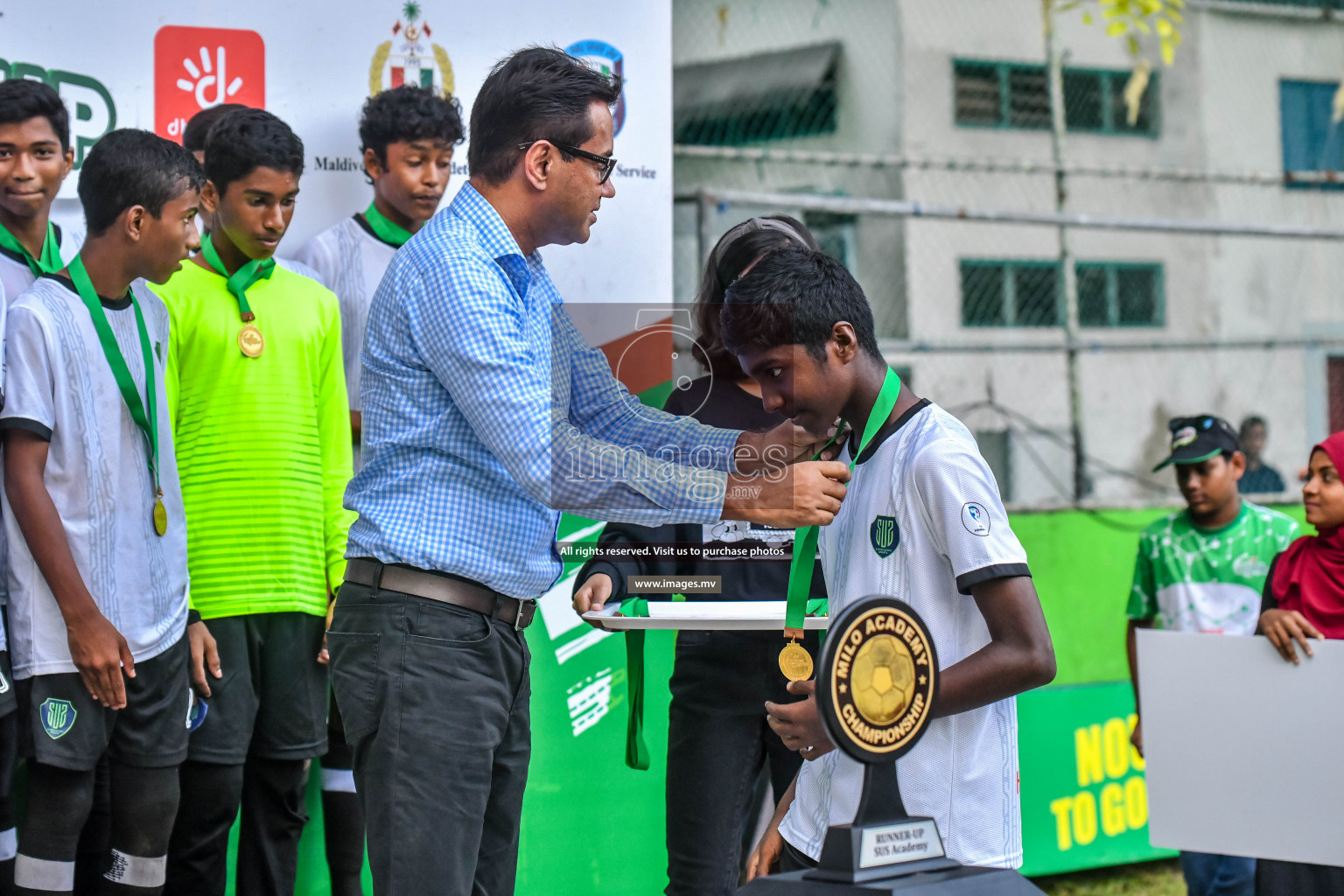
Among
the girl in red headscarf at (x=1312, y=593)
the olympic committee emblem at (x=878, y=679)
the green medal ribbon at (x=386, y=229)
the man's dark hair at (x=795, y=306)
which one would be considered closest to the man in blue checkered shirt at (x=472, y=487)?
the man's dark hair at (x=795, y=306)

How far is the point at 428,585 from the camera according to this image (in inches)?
90.4

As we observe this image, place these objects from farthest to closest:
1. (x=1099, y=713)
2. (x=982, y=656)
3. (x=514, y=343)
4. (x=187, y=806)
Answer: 1. (x=1099, y=713)
2. (x=187, y=806)
3. (x=514, y=343)
4. (x=982, y=656)

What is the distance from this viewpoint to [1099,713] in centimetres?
555

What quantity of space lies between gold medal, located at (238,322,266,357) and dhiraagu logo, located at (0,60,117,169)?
2.44 feet

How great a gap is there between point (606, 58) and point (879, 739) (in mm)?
3022

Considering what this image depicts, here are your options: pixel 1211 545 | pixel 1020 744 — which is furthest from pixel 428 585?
pixel 1020 744

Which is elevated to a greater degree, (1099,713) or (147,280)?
(147,280)

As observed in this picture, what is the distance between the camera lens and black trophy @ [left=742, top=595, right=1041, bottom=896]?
5.11 ft

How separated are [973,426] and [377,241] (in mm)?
8306

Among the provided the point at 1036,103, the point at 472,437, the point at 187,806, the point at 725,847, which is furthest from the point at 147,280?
the point at 1036,103

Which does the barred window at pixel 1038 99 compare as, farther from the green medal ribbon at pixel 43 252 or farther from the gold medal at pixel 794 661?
the gold medal at pixel 794 661

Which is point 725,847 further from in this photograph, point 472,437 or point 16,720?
point 16,720

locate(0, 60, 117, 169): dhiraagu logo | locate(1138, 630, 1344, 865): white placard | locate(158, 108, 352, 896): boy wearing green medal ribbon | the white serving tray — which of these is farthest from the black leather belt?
locate(1138, 630, 1344, 865): white placard

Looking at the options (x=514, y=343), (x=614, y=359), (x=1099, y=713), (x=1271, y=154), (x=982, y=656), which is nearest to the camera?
(x=982, y=656)
